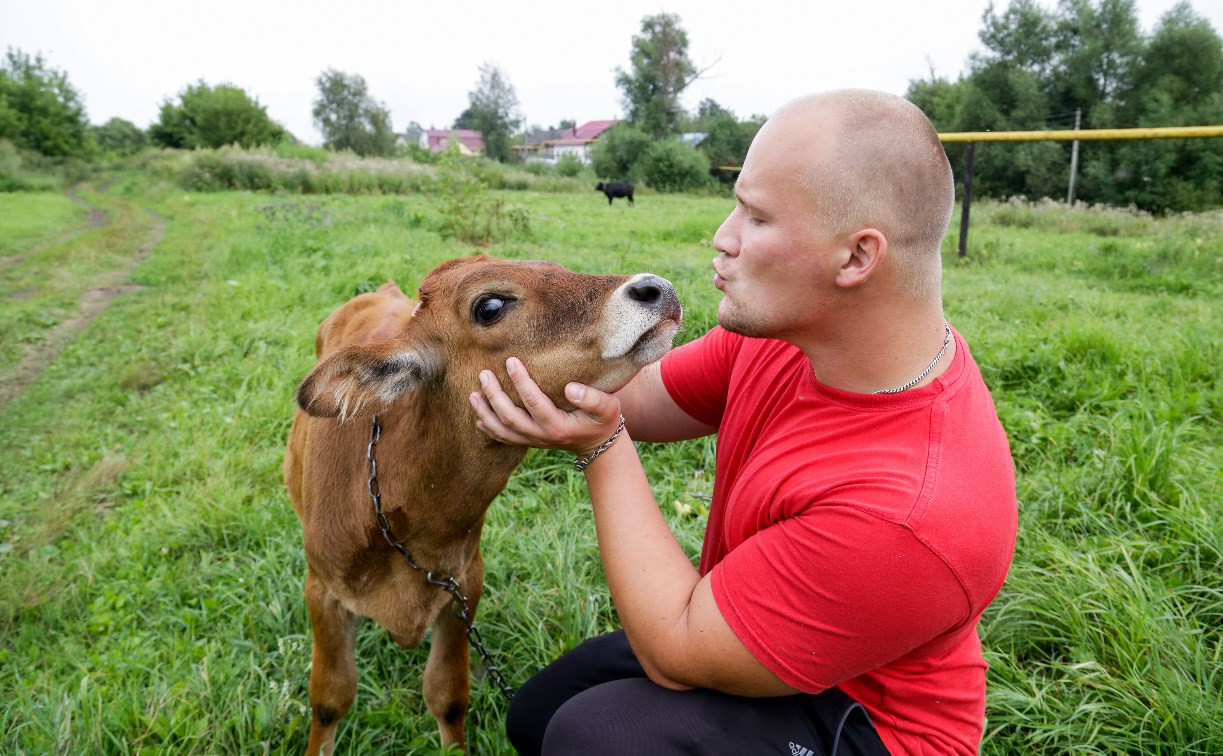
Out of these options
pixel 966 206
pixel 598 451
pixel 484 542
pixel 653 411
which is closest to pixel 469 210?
pixel 966 206

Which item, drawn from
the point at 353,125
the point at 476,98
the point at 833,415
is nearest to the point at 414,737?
the point at 833,415

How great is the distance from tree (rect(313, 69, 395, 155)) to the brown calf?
5205 cm

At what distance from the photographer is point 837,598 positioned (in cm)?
136

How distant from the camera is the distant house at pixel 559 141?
77.2 meters

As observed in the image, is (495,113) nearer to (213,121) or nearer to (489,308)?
(213,121)

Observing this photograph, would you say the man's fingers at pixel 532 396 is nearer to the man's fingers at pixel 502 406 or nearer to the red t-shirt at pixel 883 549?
the man's fingers at pixel 502 406

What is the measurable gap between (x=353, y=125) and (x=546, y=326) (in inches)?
2162

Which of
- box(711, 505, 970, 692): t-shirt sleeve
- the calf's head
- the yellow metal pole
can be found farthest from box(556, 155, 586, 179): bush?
box(711, 505, 970, 692): t-shirt sleeve

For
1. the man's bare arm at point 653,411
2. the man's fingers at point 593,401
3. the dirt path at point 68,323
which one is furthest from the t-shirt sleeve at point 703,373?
the dirt path at point 68,323

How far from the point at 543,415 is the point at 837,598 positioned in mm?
771

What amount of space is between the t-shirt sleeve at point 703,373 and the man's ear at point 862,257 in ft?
2.34

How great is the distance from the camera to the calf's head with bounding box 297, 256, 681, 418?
1.82 meters

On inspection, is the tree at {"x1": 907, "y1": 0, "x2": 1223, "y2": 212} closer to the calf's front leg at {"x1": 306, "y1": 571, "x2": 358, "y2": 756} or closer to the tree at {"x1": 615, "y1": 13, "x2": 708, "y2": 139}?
the tree at {"x1": 615, "y1": 13, "x2": 708, "y2": 139}

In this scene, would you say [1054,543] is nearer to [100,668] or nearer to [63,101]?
[100,668]
